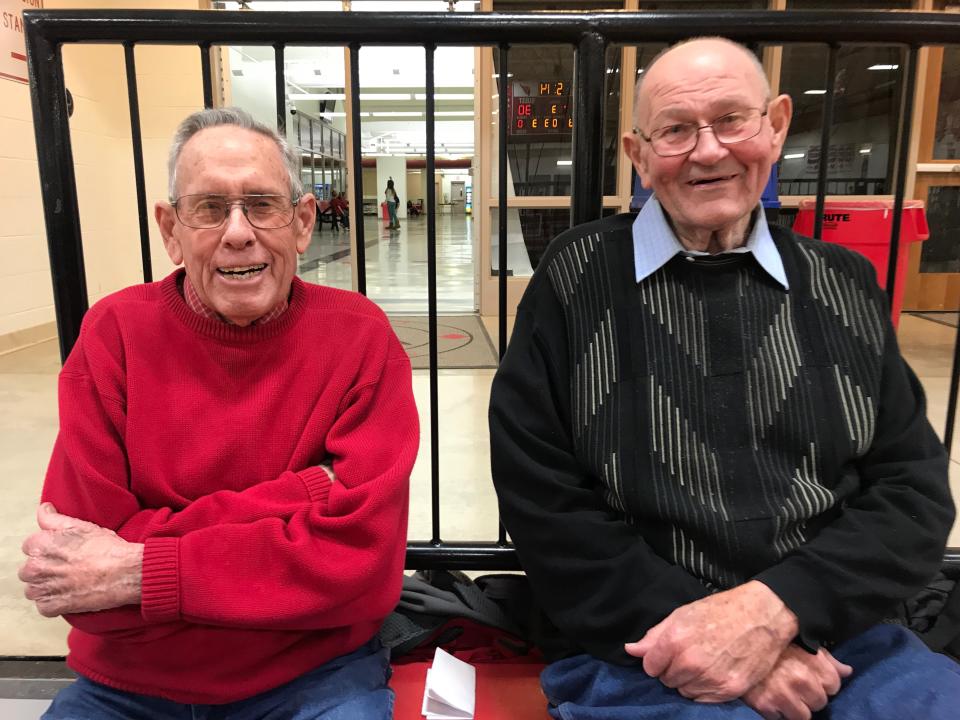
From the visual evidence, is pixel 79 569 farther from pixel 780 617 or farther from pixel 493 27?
pixel 493 27

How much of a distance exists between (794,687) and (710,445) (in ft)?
1.18

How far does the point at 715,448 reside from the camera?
1065mm

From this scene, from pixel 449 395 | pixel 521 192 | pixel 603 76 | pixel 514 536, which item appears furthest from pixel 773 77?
pixel 514 536

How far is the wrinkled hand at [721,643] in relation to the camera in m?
0.95

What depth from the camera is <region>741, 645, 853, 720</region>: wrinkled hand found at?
976 millimetres

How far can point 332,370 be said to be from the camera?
111cm

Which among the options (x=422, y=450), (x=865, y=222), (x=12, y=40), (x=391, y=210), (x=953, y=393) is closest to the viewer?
(x=953, y=393)

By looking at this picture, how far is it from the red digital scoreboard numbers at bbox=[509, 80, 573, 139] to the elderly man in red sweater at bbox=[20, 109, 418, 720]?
5614 mm

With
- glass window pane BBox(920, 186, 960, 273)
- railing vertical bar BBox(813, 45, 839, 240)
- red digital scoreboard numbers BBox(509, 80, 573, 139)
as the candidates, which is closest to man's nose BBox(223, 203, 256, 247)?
railing vertical bar BBox(813, 45, 839, 240)

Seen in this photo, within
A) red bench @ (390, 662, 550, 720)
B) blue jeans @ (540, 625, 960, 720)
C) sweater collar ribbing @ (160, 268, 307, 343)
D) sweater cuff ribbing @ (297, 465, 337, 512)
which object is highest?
sweater collar ribbing @ (160, 268, 307, 343)

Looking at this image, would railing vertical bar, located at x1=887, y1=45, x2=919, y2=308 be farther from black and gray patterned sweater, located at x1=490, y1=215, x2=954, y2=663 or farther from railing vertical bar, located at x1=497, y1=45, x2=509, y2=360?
railing vertical bar, located at x1=497, y1=45, x2=509, y2=360

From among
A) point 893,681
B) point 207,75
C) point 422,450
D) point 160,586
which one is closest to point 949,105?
point 422,450

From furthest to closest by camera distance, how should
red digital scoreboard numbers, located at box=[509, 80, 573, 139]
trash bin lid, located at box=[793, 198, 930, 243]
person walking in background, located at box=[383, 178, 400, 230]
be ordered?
person walking in background, located at box=[383, 178, 400, 230], red digital scoreboard numbers, located at box=[509, 80, 573, 139], trash bin lid, located at box=[793, 198, 930, 243]

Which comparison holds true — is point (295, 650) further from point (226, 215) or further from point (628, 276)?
point (628, 276)
